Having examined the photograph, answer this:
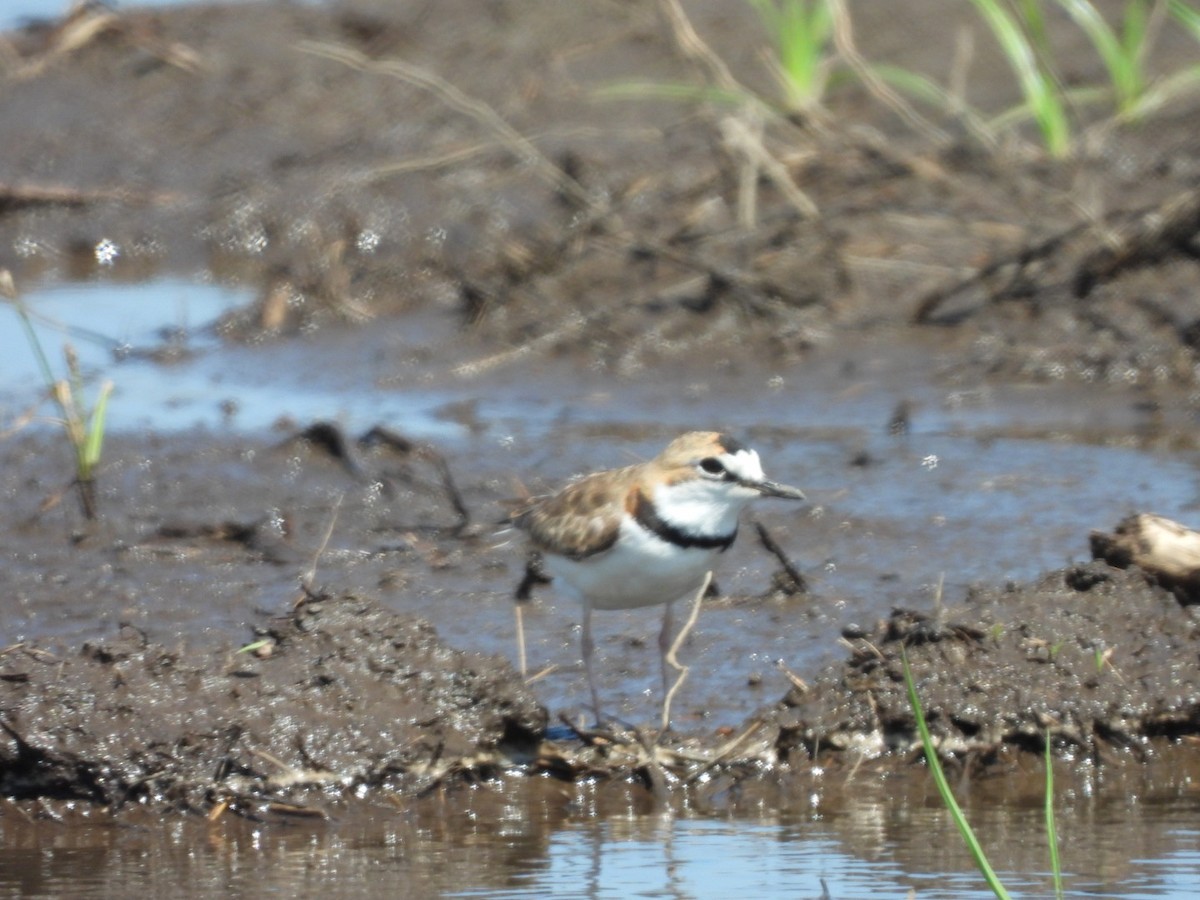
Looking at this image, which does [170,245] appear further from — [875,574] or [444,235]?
[875,574]

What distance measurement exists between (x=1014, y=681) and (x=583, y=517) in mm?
1367

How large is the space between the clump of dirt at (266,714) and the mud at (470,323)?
10 millimetres

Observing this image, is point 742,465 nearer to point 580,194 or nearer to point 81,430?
point 81,430

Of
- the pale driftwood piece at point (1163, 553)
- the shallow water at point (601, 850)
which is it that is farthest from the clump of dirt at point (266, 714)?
the pale driftwood piece at point (1163, 553)

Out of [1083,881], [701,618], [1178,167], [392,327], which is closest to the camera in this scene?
[1083,881]

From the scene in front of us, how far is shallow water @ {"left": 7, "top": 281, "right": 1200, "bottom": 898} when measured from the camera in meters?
5.12

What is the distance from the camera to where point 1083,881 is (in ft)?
16.1

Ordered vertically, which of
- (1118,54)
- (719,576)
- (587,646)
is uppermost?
(1118,54)

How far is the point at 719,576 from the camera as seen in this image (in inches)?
299

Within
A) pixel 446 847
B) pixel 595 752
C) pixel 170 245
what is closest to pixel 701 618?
pixel 595 752

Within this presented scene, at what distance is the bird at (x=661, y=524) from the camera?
19.7ft

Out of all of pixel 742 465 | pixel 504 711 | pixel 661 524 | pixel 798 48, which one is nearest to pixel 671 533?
pixel 661 524

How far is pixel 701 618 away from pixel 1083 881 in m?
2.39

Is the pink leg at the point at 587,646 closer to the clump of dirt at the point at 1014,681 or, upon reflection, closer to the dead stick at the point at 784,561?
the clump of dirt at the point at 1014,681
